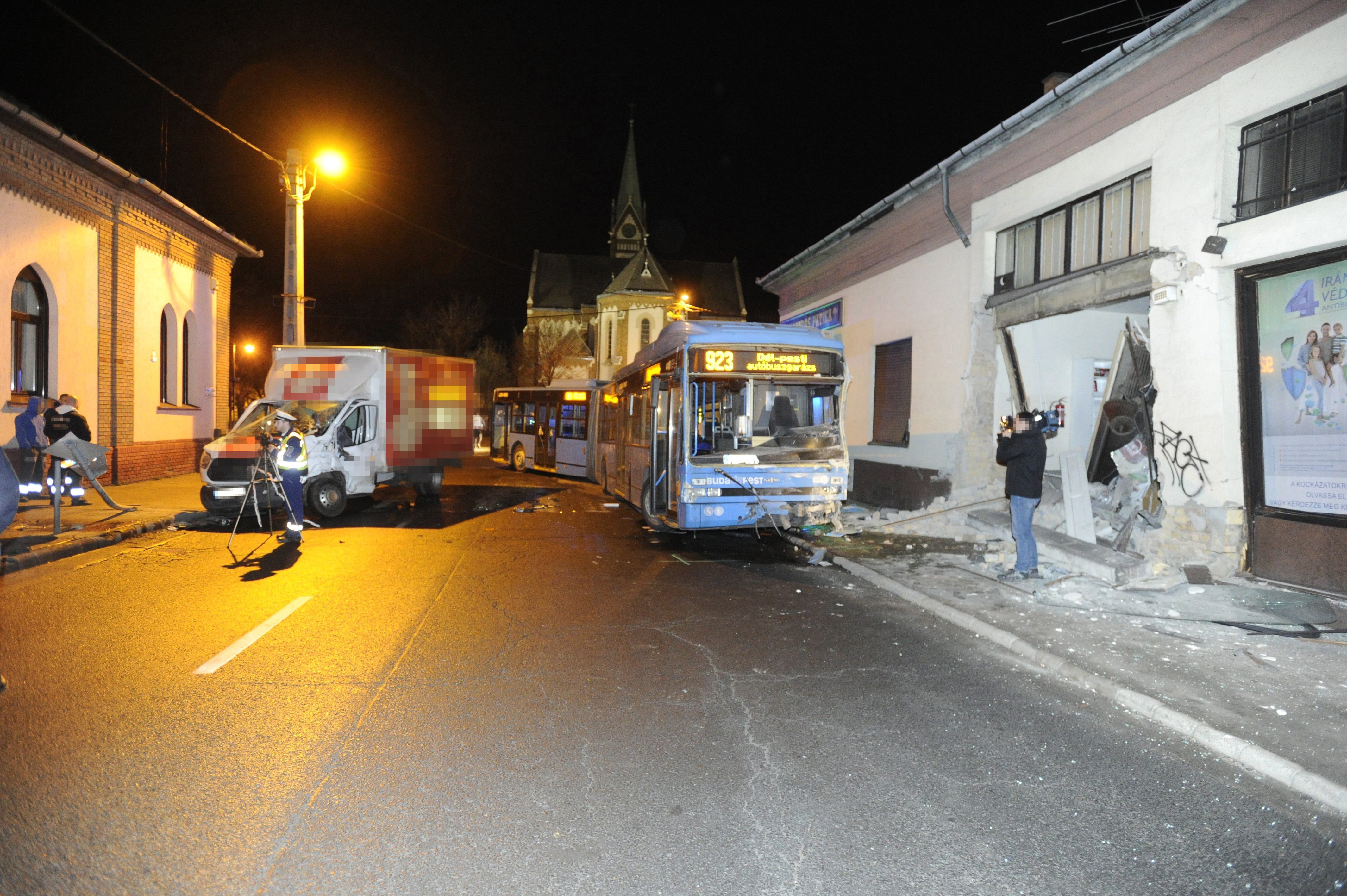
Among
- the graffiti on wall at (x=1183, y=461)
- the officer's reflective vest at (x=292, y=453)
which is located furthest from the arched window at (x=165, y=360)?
the graffiti on wall at (x=1183, y=461)

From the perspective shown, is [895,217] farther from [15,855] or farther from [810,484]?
[15,855]

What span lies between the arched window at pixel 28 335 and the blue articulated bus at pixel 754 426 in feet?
39.6

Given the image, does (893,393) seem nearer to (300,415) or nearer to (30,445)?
(300,415)

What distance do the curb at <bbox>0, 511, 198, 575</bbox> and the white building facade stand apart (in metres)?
12.5

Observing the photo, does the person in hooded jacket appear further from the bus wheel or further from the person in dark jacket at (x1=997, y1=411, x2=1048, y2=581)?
the person in dark jacket at (x1=997, y1=411, x2=1048, y2=581)

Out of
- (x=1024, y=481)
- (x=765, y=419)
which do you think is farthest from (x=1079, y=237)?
(x=765, y=419)

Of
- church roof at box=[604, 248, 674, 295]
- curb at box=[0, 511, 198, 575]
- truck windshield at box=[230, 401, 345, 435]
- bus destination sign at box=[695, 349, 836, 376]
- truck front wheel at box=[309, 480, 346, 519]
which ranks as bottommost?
curb at box=[0, 511, 198, 575]

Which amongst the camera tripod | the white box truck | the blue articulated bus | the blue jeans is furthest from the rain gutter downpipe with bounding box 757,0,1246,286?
the camera tripod

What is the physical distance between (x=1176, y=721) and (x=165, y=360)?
883 inches

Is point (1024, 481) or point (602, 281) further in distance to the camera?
point (602, 281)

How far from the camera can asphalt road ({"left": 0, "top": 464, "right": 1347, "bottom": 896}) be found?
315 centimetres

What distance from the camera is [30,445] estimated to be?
12883mm

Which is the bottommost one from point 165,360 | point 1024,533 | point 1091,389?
point 1024,533

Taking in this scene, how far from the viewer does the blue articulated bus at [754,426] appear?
10.8 metres
